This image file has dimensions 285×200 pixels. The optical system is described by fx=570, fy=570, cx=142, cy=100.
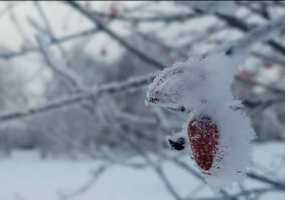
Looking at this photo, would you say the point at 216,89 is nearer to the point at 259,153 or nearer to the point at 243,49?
the point at 243,49

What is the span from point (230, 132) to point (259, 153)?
5807 mm

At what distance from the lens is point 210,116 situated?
0.39 m

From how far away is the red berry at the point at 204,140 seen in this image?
379 mm

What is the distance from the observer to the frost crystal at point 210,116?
380 mm

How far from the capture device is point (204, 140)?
1.26ft

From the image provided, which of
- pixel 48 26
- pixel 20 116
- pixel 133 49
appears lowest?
pixel 20 116

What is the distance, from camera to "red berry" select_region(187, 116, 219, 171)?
1.24 ft

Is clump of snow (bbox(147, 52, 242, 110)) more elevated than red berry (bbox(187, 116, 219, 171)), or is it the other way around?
clump of snow (bbox(147, 52, 242, 110))

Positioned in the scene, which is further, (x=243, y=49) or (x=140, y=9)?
(x=140, y=9)

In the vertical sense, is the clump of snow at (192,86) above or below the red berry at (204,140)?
above

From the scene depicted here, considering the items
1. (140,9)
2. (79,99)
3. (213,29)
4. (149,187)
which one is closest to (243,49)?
(79,99)

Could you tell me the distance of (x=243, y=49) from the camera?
0.56 metres

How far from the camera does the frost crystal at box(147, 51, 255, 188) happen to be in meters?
0.38

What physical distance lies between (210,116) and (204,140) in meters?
0.02
